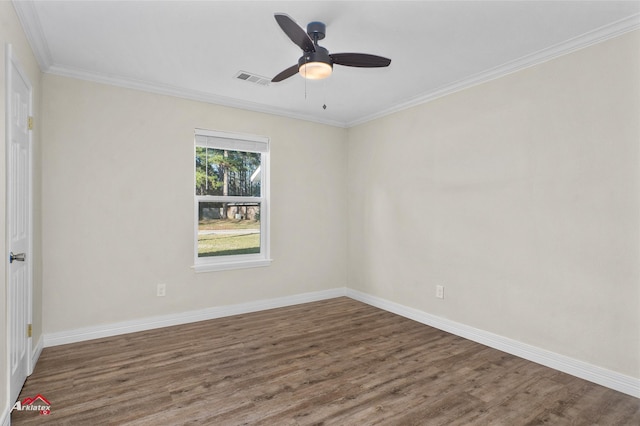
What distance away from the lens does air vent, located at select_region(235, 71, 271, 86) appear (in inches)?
132

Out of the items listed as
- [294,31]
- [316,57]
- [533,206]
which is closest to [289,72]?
[316,57]

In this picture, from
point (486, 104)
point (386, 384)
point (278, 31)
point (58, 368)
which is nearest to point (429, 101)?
point (486, 104)

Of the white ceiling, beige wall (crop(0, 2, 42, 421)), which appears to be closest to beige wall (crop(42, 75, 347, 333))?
beige wall (crop(0, 2, 42, 421))

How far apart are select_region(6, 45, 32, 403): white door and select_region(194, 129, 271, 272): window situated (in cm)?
158

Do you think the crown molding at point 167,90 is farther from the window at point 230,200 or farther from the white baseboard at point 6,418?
the white baseboard at point 6,418

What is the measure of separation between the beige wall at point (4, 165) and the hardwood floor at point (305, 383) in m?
0.37

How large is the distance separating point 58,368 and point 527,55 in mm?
4572

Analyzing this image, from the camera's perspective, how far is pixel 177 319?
3840 mm

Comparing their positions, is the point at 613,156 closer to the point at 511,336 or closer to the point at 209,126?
the point at 511,336

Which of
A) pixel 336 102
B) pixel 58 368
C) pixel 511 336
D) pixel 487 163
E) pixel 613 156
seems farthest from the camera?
pixel 336 102

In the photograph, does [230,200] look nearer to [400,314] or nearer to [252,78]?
[252,78]

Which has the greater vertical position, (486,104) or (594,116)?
(486,104)

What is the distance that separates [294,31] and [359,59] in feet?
1.88

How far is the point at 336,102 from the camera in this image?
4168 mm
